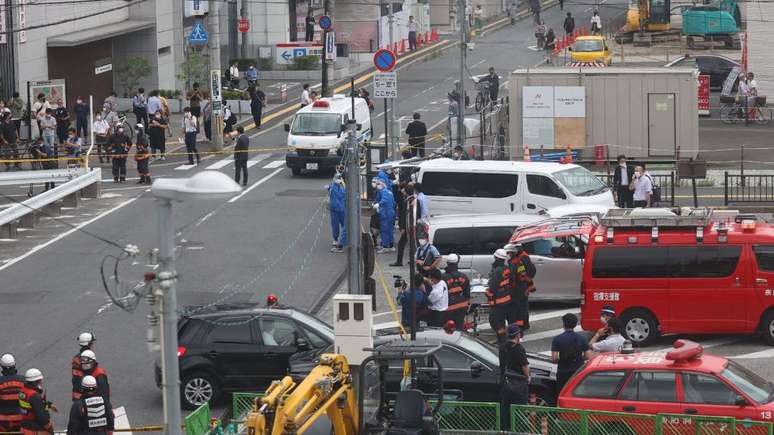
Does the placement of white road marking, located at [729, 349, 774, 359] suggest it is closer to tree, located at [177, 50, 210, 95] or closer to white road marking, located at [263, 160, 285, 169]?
white road marking, located at [263, 160, 285, 169]

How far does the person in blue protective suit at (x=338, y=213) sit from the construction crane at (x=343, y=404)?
42.9ft

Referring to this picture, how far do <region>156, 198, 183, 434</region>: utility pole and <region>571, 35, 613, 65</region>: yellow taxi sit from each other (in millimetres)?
50368

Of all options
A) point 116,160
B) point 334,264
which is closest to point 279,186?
point 116,160

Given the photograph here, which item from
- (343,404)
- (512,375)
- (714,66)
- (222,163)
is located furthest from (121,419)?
(714,66)

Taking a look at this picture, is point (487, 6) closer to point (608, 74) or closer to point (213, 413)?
point (608, 74)

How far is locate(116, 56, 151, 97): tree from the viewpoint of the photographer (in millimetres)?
51562

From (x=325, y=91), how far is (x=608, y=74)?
46.3ft

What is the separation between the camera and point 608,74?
39938 mm

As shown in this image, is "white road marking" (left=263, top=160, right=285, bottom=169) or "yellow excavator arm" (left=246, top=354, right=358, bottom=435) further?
"white road marking" (left=263, top=160, right=285, bottom=169)

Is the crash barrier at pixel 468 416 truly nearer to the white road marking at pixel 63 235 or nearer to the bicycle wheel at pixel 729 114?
the white road marking at pixel 63 235

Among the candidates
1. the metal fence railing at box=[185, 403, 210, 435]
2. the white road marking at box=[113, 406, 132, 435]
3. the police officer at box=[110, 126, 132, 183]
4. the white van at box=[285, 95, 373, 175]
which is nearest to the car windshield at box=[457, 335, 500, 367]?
the metal fence railing at box=[185, 403, 210, 435]

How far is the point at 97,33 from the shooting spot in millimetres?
50688

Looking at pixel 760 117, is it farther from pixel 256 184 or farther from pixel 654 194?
pixel 256 184

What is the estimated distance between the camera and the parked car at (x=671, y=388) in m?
16.6
